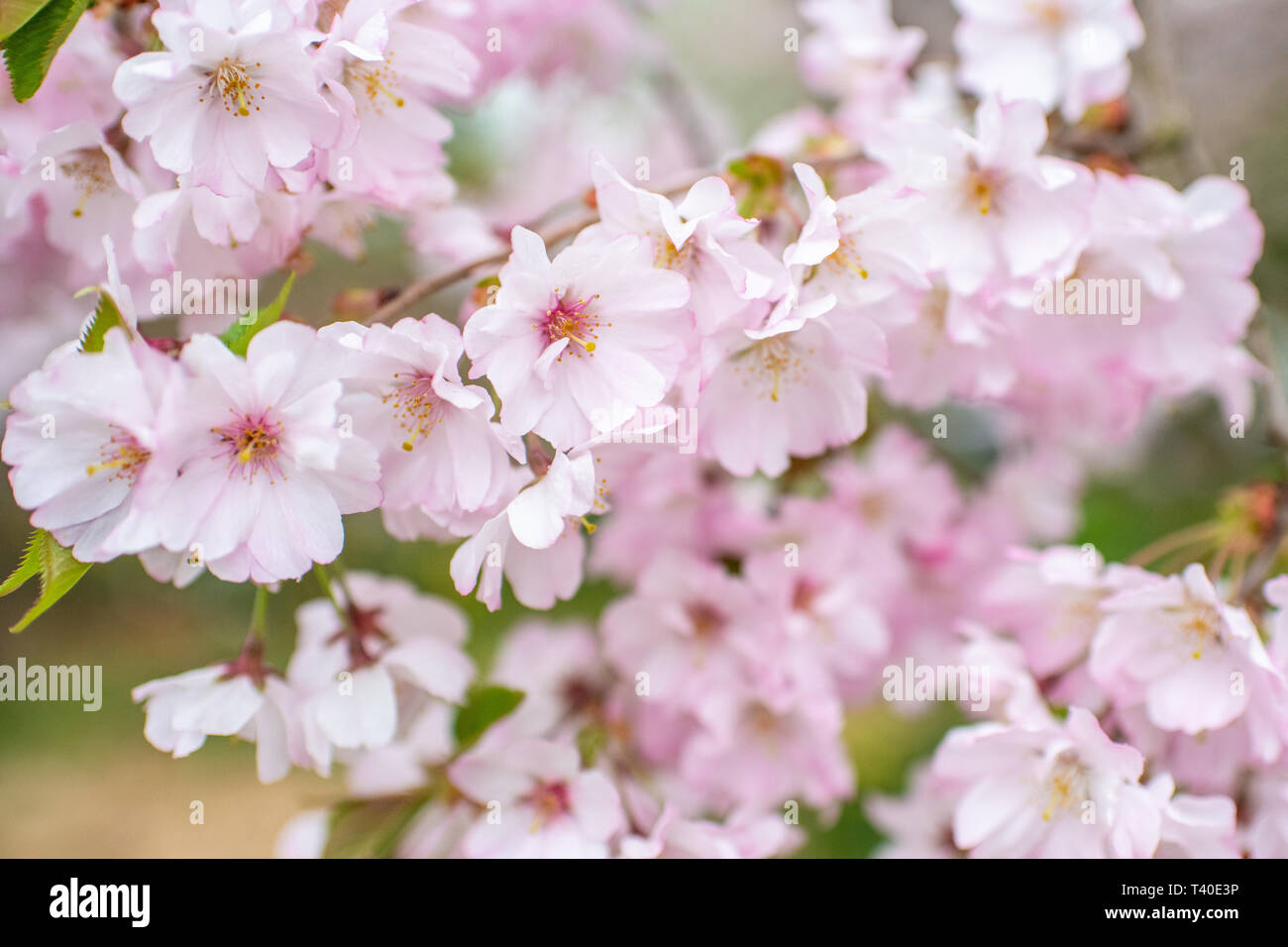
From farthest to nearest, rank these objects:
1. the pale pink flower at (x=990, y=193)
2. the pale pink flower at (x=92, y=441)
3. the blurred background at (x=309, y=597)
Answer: the blurred background at (x=309, y=597)
the pale pink flower at (x=990, y=193)
the pale pink flower at (x=92, y=441)

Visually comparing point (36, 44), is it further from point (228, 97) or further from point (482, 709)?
point (482, 709)

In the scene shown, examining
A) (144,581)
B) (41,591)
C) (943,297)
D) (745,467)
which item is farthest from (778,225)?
(144,581)

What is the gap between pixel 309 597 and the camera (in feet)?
5.00

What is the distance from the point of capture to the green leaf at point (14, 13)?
62cm

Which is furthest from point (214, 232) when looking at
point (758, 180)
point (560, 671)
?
point (560, 671)

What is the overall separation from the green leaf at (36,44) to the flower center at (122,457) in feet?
0.76

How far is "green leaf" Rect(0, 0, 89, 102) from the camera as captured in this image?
618 mm

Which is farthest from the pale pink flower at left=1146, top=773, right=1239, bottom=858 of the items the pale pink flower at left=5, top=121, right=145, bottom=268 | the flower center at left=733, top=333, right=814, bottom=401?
the pale pink flower at left=5, top=121, right=145, bottom=268

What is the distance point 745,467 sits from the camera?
743 millimetres

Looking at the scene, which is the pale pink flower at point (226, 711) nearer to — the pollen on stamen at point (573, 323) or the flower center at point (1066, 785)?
the pollen on stamen at point (573, 323)

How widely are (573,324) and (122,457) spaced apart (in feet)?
0.95

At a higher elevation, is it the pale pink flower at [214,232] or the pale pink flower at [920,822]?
the pale pink flower at [214,232]

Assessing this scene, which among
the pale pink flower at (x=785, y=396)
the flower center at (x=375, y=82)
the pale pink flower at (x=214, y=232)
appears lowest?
the pale pink flower at (x=785, y=396)

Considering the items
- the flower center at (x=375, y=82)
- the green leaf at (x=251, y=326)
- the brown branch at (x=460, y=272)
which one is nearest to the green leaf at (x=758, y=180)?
the brown branch at (x=460, y=272)
